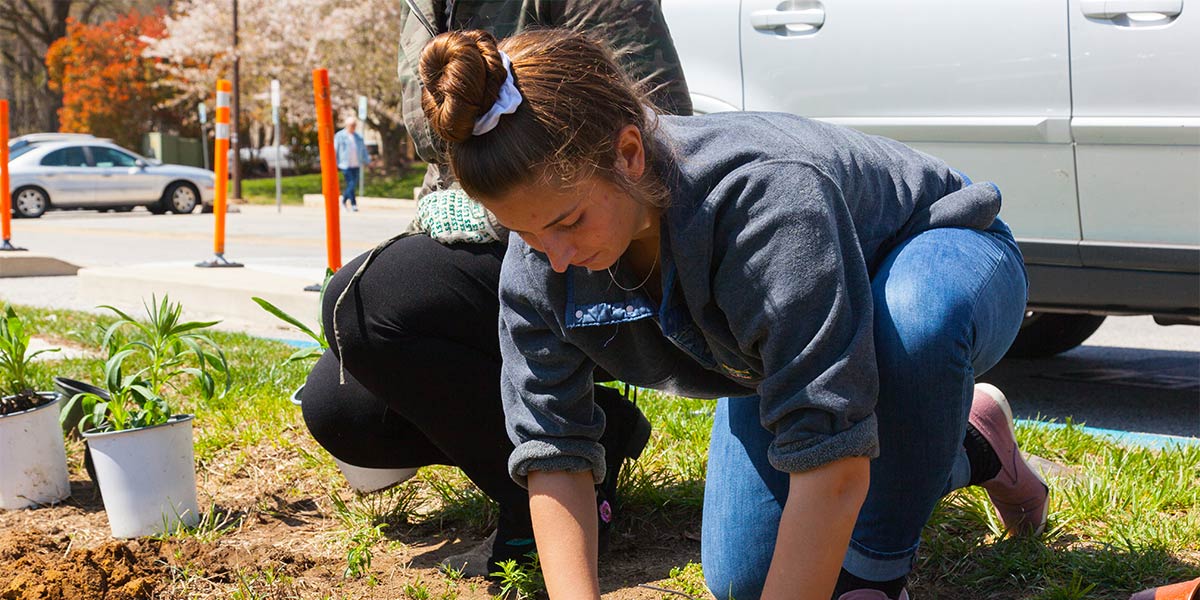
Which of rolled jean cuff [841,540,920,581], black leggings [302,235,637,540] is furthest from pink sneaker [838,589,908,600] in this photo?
black leggings [302,235,637,540]

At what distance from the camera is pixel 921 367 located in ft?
5.77

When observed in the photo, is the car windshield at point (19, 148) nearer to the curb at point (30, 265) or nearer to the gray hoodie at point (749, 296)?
the curb at point (30, 265)

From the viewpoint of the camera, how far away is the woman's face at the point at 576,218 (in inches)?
61.7

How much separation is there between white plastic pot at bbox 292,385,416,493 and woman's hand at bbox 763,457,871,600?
1255 millimetres

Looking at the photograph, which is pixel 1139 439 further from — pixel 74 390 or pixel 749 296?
pixel 74 390

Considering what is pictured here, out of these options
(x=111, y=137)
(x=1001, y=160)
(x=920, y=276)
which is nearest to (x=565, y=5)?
(x=920, y=276)

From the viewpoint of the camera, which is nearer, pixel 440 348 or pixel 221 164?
pixel 440 348

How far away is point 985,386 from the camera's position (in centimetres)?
238

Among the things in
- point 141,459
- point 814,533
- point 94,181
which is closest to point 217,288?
point 141,459

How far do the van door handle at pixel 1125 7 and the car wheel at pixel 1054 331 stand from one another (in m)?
1.36

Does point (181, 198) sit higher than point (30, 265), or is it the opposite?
point (181, 198)

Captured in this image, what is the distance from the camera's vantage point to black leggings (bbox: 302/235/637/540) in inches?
88.7

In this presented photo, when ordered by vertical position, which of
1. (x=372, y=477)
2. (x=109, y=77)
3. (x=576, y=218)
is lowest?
(x=372, y=477)

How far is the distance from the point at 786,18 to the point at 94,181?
19115mm
